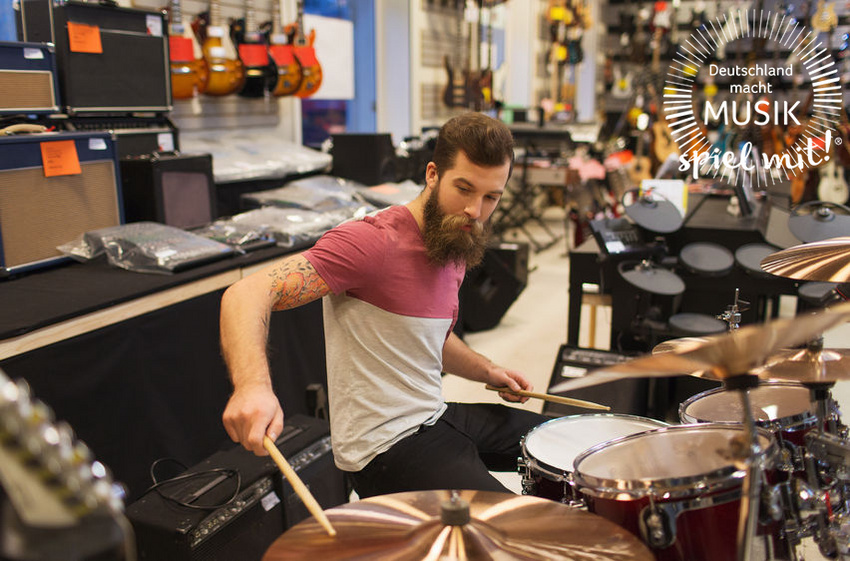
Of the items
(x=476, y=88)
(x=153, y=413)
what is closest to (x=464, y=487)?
(x=153, y=413)

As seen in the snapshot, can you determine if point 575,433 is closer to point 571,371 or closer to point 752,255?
point 571,371

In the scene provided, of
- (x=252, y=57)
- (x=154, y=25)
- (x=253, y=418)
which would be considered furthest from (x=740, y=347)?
(x=252, y=57)

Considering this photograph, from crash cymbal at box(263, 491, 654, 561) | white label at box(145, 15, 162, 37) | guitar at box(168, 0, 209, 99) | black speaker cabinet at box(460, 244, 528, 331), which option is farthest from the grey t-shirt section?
black speaker cabinet at box(460, 244, 528, 331)

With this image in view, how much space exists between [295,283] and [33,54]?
1.60 m

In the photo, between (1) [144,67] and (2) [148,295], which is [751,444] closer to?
(2) [148,295]

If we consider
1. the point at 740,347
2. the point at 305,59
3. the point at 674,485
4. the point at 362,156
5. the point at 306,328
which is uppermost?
the point at 305,59

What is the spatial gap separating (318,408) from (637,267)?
4.66 ft

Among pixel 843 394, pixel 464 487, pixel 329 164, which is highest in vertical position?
pixel 329 164

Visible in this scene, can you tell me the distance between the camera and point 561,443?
1.71 m

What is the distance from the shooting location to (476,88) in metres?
6.92

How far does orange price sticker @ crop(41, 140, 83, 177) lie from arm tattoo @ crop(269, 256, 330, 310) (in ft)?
4.34

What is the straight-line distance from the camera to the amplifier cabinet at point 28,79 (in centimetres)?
237

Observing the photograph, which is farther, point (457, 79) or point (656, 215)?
point (457, 79)

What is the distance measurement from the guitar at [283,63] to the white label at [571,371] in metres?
2.29
